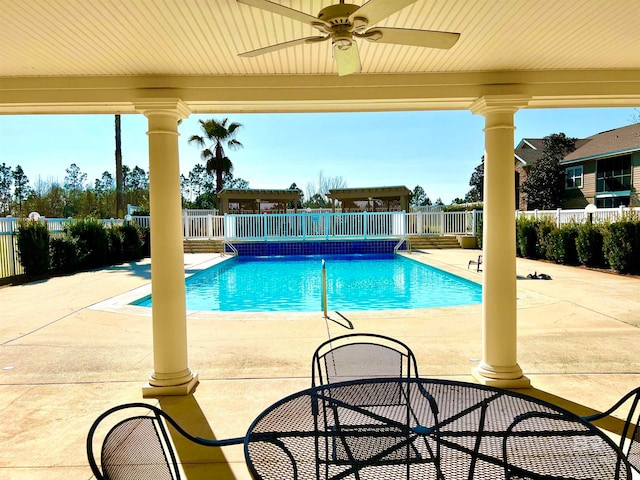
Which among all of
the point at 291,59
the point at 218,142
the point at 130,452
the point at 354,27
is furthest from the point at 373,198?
the point at 130,452

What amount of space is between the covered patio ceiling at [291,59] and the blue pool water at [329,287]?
491cm

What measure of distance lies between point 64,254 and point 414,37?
12.2 meters

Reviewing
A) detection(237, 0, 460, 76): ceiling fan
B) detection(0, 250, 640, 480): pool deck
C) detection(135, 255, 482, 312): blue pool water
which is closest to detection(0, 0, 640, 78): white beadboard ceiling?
detection(237, 0, 460, 76): ceiling fan

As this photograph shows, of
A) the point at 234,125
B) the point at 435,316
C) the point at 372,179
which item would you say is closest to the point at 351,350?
the point at 435,316

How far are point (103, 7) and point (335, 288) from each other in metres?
8.58

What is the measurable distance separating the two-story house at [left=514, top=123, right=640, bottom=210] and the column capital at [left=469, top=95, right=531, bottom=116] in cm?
1970

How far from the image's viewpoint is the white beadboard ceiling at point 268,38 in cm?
228

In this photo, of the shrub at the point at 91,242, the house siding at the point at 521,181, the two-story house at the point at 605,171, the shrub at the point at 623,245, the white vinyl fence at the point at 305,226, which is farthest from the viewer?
the house siding at the point at 521,181

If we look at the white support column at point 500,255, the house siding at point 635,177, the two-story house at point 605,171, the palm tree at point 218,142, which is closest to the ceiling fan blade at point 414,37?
Result: the white support column at point 500,255

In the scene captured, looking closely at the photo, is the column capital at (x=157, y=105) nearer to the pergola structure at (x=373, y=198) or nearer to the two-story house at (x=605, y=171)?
the pergola structure at (x=373, y=198)

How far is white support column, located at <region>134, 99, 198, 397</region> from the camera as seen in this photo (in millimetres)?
3445

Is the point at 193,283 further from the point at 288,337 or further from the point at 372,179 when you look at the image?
the point at 372,179

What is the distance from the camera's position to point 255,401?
3354 millimetres

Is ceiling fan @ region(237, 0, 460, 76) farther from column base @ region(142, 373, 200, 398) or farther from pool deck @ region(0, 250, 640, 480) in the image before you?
column base @ region(142, 373, 200, 398)
